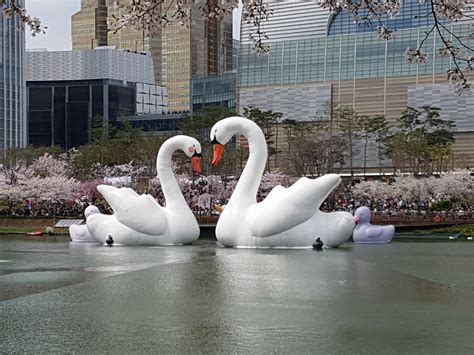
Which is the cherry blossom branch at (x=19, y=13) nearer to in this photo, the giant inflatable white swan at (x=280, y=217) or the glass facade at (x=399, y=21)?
the giant inflatable white swan at (x=280, y=217)

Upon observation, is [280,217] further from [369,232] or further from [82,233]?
[82,233]

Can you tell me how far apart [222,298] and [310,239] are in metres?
10.7

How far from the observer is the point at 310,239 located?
23.2 metres

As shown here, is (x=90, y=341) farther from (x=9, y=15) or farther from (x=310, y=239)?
(x=310, y=239)

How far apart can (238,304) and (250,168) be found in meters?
12.6

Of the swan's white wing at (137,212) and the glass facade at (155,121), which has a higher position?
the glass facade at (155,121)

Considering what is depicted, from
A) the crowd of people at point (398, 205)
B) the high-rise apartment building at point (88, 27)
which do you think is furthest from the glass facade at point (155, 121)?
the crowd of people at point (398, 205)

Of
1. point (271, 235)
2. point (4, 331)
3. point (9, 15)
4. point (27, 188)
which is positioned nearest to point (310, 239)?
point (271, 235)

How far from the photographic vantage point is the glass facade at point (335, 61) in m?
75.6

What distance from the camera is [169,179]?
26.2m

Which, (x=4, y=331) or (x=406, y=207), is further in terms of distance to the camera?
(x=406, y=207)

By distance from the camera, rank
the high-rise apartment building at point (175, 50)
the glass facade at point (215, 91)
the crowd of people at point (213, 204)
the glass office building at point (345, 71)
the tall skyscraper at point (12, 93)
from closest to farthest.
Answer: the crowd of people at point (213, 204) < the glass office building at point (345, 71) < the glass facade at point (215, 91) < the tall skyscraper at point (12, 93) < the high-rise apartment building at point (175, 50)

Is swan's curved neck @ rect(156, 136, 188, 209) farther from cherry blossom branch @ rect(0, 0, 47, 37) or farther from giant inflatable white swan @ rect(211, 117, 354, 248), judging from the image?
cherry blossom branch @ rect(0, 0, 47, 37)

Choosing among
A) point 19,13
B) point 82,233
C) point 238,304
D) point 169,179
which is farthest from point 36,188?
point 19,13
